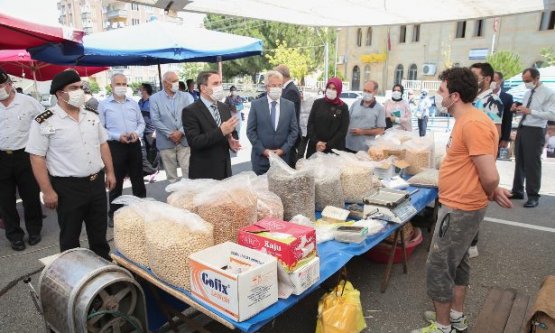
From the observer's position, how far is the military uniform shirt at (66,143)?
2447 mm

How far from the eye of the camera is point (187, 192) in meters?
2.07

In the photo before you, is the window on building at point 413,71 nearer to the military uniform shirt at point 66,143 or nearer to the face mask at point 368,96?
the face mask at point 368,96

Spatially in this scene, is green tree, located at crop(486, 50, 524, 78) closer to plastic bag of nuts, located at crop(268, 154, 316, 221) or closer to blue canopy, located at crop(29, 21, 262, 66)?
blue canopy, located at crop(29, 21, 262, 66)

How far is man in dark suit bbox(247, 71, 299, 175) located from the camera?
370cm

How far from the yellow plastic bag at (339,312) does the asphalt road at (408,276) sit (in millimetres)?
121

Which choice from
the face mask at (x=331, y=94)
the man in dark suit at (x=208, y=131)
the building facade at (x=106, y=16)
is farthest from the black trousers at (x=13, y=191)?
the building facade at (x=106, y=16)

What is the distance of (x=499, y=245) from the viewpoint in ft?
12.1

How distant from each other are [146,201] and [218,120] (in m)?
1.33

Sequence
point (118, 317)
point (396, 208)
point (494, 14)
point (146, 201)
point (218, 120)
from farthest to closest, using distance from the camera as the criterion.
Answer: point (494, 14) < point (218, 120) < point (396, 208) < point (146, 201) < point (118, 317)

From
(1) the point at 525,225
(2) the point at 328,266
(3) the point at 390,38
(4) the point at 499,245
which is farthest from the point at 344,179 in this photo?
(3) the point at 390,38

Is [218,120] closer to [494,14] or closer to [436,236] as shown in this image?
[436,236]

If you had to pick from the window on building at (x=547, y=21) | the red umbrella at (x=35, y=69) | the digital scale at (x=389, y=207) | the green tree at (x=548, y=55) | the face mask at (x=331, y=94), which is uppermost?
the window on building at (x=547, y=21)

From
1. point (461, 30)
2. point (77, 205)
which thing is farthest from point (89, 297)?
point (461, 30)

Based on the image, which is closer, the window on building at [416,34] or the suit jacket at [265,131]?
the suit jacket at [265,131]
